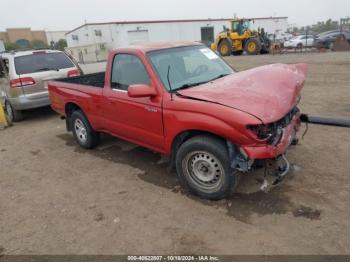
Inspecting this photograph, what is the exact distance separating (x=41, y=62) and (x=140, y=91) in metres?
5.55

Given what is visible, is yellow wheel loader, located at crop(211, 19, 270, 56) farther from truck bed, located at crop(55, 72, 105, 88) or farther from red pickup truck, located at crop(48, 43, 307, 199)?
red pickup truck, located at crop(48, 43, 307, 199)

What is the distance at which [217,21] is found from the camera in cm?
5144

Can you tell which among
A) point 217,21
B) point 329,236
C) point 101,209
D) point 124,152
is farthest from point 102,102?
point 217,21

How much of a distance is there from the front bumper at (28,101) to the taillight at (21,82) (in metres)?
0.30

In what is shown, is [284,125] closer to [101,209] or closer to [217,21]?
[101,209]

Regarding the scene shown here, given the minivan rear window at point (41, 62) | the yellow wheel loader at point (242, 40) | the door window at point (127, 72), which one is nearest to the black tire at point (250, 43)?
the yellow wheel loader at point (242, 40)

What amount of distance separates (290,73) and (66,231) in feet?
11.3

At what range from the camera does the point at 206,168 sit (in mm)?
3938

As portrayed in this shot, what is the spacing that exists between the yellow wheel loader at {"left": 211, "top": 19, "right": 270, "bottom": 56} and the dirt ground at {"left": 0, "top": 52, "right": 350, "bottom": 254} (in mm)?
19161

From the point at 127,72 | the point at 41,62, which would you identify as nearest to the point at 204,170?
the point at 127,72

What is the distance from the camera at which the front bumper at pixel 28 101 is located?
807 centimetres

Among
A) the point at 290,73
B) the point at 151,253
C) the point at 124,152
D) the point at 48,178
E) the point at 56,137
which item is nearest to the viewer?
the point at 151,253

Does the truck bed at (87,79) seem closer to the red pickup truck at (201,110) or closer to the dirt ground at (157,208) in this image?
the red pickup truck at (201,110)

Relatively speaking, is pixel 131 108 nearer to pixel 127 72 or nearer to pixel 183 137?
pixel 127 72
